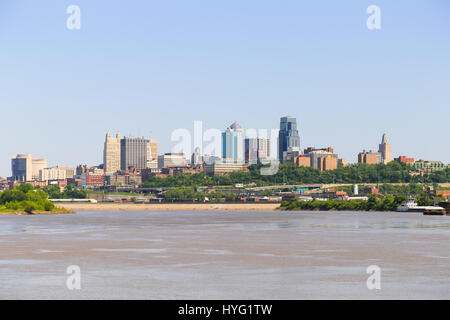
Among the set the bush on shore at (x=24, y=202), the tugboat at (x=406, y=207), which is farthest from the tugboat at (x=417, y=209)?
the bush on shore at (x=24, y=202)

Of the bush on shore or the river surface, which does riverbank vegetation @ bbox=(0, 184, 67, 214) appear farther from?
the river surface

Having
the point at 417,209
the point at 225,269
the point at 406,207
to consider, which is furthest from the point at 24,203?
the point at 225,269

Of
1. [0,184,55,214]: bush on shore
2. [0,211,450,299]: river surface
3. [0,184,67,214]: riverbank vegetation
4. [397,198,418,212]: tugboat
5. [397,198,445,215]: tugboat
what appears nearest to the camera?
[0,211,450,299]: river surface

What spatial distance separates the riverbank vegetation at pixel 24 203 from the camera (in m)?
168

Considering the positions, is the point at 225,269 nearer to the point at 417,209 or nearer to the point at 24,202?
the point at 24,202

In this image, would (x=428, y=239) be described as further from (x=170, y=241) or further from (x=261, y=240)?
(x=170, y=241)

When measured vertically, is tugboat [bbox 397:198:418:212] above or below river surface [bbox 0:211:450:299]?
below

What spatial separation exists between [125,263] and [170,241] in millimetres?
20485

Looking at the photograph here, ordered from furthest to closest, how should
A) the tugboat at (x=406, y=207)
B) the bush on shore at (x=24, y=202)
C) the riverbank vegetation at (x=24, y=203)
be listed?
1. the tugboat at (x=406, y=207)
2. the bush on shore at (x=24, y=202)
3. the riverbank vegetation at (x=24, y=203)

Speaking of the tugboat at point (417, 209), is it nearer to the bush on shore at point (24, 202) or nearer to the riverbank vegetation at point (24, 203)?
the riverbank vegetation at point (24, 203)

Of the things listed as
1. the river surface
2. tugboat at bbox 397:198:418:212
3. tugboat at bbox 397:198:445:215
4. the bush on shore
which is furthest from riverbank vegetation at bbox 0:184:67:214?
the river surface

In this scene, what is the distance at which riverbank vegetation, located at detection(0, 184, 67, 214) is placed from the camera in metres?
168

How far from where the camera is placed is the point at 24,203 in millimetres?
170625

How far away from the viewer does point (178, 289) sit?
3100 cm
